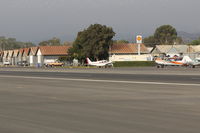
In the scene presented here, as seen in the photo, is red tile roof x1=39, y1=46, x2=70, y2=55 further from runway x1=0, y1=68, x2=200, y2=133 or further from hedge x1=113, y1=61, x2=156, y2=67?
runway x1=0, y1=68, x2=200, y2=133

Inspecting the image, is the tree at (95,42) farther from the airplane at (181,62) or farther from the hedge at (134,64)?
the airplane at (181,62)

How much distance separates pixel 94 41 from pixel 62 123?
97.2 m

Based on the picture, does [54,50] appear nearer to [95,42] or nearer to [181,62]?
[95,42]

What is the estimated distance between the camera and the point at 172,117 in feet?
40.7

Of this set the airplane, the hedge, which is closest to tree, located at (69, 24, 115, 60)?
the hedge

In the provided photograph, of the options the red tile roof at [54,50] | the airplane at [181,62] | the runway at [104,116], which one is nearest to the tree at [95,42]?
the red tile roof at [54,50]

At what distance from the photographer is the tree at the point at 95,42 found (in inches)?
4267

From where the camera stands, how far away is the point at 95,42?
4274 inches

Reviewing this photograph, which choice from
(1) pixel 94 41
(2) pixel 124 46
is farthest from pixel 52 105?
(2) pixel 124 46

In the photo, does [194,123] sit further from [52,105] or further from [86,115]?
[52,105]

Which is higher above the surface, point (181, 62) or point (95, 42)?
point (95, 42)

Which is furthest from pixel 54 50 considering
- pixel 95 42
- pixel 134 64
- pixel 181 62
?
pixel 181 62

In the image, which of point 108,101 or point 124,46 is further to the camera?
point 124,46

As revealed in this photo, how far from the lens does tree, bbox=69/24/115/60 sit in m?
108
